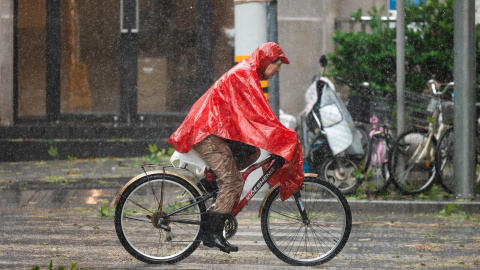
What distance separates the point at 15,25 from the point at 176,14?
2716 millimetres

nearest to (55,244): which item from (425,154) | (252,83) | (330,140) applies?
(252,83)

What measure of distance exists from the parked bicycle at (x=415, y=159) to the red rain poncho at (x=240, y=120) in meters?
3.92

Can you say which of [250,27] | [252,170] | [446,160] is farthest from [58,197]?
[446,160]

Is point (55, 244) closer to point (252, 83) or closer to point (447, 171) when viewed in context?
point (252, 83)

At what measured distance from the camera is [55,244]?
6641mm

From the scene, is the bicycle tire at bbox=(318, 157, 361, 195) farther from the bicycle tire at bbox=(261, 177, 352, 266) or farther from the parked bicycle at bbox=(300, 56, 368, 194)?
the bicycle tire at bbox=(261, 177, 352, 266)

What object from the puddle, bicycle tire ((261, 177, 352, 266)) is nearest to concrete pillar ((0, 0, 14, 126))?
the puddle

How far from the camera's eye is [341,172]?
946 cm

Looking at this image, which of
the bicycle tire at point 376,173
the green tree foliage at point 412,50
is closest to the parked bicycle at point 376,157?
the bicycle tire at point 376,173

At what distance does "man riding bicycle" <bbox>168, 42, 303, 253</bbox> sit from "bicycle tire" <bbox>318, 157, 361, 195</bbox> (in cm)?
374

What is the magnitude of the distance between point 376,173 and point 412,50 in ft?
9.12

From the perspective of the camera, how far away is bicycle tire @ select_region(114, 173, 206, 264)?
5.84m

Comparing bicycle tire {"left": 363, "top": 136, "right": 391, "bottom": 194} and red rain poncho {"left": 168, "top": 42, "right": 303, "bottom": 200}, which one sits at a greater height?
red rain poncho {"left": 168, "top": 42, "right": 303, "bottom": 200}

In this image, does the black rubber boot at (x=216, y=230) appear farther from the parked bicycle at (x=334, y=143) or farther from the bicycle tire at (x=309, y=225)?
the parked bicycle at (x=334, y=143)
